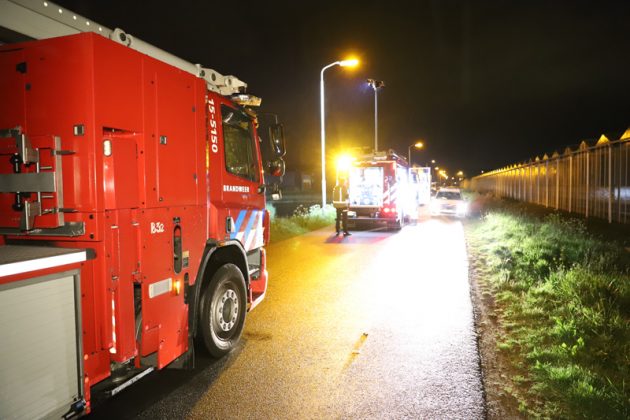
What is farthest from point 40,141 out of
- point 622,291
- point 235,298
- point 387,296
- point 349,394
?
point 622,291

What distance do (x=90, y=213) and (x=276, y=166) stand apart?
291 centimetres

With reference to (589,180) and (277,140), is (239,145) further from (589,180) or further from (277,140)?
(589,180)

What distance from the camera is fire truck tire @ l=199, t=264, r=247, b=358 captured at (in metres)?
4.59

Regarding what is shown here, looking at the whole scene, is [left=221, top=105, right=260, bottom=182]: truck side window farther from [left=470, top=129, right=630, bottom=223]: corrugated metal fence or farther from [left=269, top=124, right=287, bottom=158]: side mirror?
[left=470, top=129, right=630, bottom=223]: corrugated metal fence

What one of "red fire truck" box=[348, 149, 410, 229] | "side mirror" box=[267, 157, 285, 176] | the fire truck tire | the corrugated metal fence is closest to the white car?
the corrugated metal fence

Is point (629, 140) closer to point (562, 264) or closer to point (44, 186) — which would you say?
point (562, 264)

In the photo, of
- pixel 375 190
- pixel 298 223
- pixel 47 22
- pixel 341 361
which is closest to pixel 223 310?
pixel 341 361

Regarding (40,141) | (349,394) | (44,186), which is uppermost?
(40,141)

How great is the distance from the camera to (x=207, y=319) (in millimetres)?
4566

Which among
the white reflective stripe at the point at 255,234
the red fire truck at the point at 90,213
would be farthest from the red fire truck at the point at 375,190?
the red fire truck at the point at 90,213

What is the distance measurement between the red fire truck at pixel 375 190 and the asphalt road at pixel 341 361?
908 cm

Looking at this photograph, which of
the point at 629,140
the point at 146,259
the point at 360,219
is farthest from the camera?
the point at 360,219

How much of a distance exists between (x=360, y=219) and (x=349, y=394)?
565 inches

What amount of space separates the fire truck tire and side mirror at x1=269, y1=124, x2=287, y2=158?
63.3 inches
